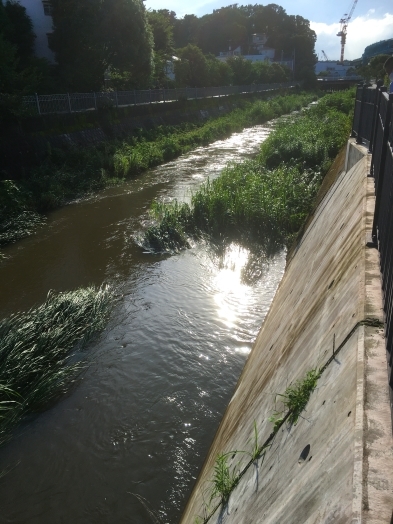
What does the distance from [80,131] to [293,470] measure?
1982 cm

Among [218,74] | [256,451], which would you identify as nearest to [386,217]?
[256,451]

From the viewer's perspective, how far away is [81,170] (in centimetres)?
1741

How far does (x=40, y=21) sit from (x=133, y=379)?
27.5 m

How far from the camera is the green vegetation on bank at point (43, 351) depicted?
559 centimetres

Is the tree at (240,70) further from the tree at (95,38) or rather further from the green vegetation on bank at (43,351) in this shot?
the green vegetation on bank at (43,351)

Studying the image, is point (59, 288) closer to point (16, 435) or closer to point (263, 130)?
point (16, 435)

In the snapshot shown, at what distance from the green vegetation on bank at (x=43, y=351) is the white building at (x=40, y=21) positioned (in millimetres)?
24519

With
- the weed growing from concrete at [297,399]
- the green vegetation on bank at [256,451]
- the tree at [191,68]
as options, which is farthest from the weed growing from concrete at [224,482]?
the tree at [191,68]

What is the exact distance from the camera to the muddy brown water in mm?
4660

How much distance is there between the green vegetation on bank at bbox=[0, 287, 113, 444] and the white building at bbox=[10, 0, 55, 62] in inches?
965

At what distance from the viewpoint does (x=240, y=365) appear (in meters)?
6.52

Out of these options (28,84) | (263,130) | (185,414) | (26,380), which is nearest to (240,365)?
(185,414)

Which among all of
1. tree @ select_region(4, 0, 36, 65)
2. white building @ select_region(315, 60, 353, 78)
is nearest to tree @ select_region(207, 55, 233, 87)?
tree @ select_region(4, 0, 36, 65)

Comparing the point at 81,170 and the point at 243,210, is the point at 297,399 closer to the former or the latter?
the point at 243,210
